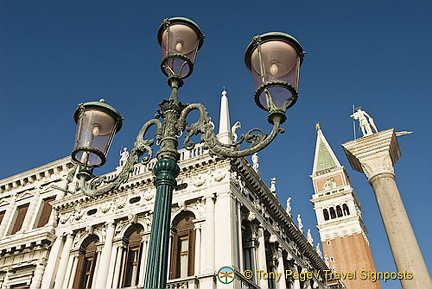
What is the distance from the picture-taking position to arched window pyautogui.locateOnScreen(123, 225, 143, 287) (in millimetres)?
14906

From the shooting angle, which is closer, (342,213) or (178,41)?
(178,41)

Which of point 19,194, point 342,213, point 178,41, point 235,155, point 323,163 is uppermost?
point 323,163

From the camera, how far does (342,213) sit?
45406mm

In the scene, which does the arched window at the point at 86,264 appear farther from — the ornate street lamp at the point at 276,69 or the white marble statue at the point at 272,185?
the ornate street lamp at the point at 276,69

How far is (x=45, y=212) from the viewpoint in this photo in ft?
64.3

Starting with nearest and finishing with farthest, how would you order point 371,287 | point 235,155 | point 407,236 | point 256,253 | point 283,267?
point 235,155 < point 407,236 < point 256,253 < point 283,267 < point 371,287

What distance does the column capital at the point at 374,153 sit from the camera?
9055mm

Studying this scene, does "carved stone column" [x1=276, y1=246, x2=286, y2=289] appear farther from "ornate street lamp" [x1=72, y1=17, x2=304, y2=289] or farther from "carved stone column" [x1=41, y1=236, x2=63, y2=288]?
"ornate street lamp" [x1=72, y1=17, x2=304, y2=289]

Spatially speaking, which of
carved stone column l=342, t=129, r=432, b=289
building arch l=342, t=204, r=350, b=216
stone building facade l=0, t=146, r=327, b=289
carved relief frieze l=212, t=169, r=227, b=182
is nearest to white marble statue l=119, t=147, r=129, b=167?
stone building facade l=0, t=146, r=327, b=289

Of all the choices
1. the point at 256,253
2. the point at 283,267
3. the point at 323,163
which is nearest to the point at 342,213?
the point at 323,163

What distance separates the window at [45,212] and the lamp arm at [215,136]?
1654 centimetres

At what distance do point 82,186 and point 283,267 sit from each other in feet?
47.7

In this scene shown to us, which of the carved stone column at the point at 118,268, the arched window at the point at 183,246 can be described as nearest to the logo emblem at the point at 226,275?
the arched window at the point at 183,246

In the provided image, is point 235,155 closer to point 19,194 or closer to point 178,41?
point 178,41
